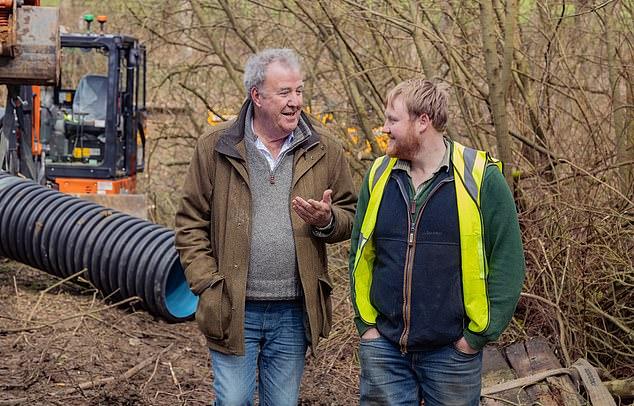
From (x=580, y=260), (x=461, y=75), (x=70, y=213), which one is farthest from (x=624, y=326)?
(x=70, y=213)

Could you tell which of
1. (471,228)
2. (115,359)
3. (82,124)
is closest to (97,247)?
(115,359)

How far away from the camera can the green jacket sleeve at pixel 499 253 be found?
407 cm

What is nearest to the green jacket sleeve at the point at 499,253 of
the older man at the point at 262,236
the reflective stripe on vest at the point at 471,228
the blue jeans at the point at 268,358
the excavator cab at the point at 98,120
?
the reflective stripe on vest at the point at 471,228

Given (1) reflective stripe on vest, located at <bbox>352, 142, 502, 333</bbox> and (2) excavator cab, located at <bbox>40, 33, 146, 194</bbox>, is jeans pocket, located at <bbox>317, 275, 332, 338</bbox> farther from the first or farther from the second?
(2) excavator cab, located at <bbox>40, 33, 146, 194</bbox>

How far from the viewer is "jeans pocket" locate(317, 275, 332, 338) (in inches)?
176

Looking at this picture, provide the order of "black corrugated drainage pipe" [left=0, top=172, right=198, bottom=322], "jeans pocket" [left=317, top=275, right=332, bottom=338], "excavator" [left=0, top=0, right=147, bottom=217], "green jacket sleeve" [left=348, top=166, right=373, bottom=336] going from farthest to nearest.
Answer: "excavator" [left=0, top=0, right=147, bottom=217]
"black corrugated drainage pipe" [left=0, top=172, right=198, bottom=322]
"jeans pocket" [left=317, top=275, right=332, bottom=338]
"green jacket sleeve" [left=348, top=166, right=373, bottom=336]

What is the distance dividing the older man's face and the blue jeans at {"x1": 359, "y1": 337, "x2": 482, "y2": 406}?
95 centimetres

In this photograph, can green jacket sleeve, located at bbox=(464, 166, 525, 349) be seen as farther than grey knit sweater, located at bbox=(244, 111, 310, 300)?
No

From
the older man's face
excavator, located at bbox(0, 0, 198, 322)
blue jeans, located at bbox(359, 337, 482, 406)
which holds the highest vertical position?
the older man's face

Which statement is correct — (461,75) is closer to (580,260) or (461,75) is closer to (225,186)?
(580,260)

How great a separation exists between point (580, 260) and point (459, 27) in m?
2.53

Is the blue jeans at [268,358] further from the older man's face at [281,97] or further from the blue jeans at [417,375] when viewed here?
the older man's face at [281,97]

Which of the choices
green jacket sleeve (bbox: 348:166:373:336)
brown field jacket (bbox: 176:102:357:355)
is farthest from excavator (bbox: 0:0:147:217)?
green jacket sleeve (bbox: 348:166:373:336)

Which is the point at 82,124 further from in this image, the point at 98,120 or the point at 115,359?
the point at 115,359
